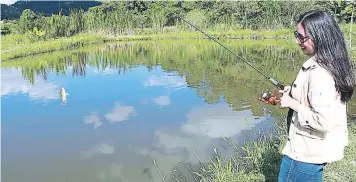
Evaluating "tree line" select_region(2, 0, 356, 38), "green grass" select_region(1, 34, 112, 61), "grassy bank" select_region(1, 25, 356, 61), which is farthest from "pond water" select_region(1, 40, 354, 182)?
"tree line" select_region(2, 0, 356, 38)

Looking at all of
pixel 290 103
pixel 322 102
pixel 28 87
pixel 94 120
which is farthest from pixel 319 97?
pixel 28 87

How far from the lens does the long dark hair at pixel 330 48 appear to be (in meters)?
1.54

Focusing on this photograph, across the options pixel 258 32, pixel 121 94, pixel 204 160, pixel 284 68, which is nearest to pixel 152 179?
pixel 204 160

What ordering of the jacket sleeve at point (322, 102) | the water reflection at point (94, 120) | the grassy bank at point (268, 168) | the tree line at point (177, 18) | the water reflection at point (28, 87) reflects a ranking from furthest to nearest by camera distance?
the tree line at point (177, 18)
the water reflection at point (28, 87)
the water reflection at point (94, 120)
the grassy bank at point (268, 168)
the jacket sleeve at point (322, 102)

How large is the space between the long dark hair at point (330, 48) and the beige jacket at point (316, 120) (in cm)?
3

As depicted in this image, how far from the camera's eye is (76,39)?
21.9m

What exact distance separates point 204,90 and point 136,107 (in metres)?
2.14

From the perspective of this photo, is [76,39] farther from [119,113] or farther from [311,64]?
[311,64]

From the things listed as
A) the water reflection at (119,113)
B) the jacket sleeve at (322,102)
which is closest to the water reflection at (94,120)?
the water reflection at (119,113)

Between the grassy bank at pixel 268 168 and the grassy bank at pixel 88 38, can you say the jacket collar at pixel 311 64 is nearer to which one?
the grassy bank at pixel 268 168

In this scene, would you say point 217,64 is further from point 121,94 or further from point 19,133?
point 19,133

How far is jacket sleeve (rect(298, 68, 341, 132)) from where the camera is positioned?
1.51 meters

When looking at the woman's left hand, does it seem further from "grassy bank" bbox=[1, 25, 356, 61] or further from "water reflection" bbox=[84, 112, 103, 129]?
"grassy bank" bbox=[1, 25, 356, 61]

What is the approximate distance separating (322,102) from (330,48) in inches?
9.3
